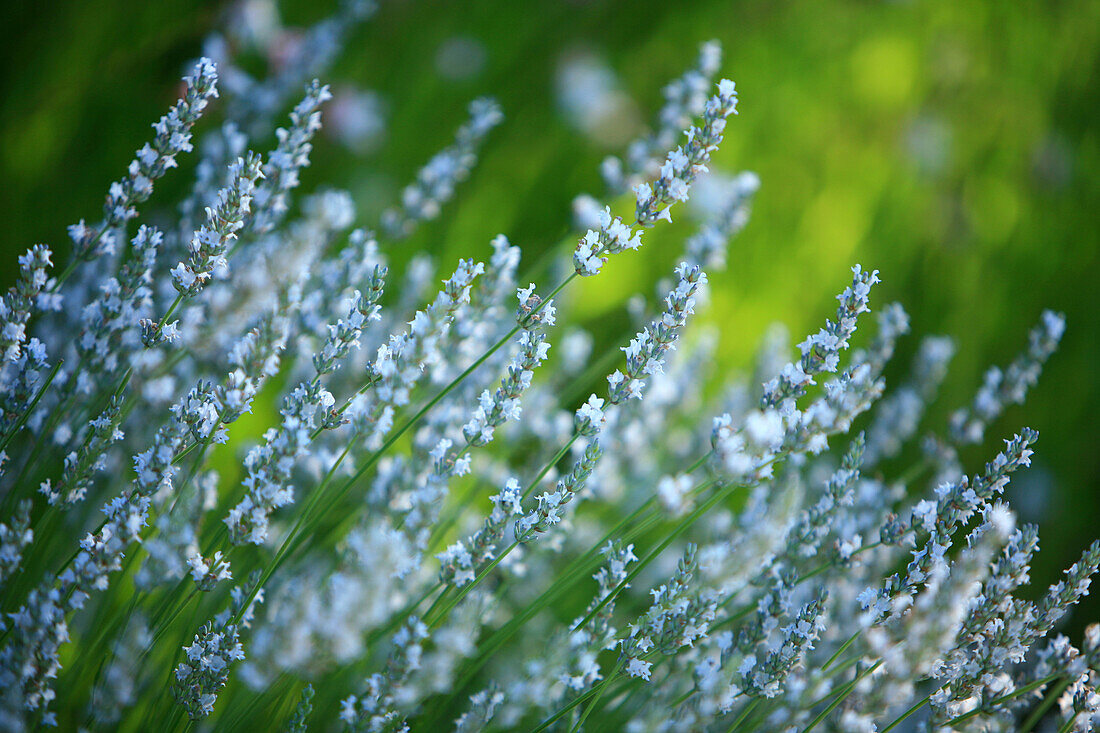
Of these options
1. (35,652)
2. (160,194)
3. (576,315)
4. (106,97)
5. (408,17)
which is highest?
(408,17)

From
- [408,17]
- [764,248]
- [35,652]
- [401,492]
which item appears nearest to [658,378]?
[401,492]

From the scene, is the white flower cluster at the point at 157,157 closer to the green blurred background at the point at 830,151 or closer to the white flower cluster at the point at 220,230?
the white flower cluster at the point at 220,230

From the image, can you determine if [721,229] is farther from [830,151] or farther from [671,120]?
[830,151]

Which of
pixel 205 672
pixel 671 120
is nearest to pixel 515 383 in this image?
pixel 205 672

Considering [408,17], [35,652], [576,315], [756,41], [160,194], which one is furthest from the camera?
[756,41]

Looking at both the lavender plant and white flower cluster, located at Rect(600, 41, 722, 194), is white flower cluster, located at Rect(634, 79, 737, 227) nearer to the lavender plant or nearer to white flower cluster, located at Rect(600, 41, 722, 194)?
the lavender plant

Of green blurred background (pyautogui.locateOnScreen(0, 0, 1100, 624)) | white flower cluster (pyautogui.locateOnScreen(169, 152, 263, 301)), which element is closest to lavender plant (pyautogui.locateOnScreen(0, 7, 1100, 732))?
white flower cluster (pyautogui.locateOnScreen(169, 152, 263, 301))

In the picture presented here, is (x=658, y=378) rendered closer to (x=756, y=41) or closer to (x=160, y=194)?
(x=160, y=194)
